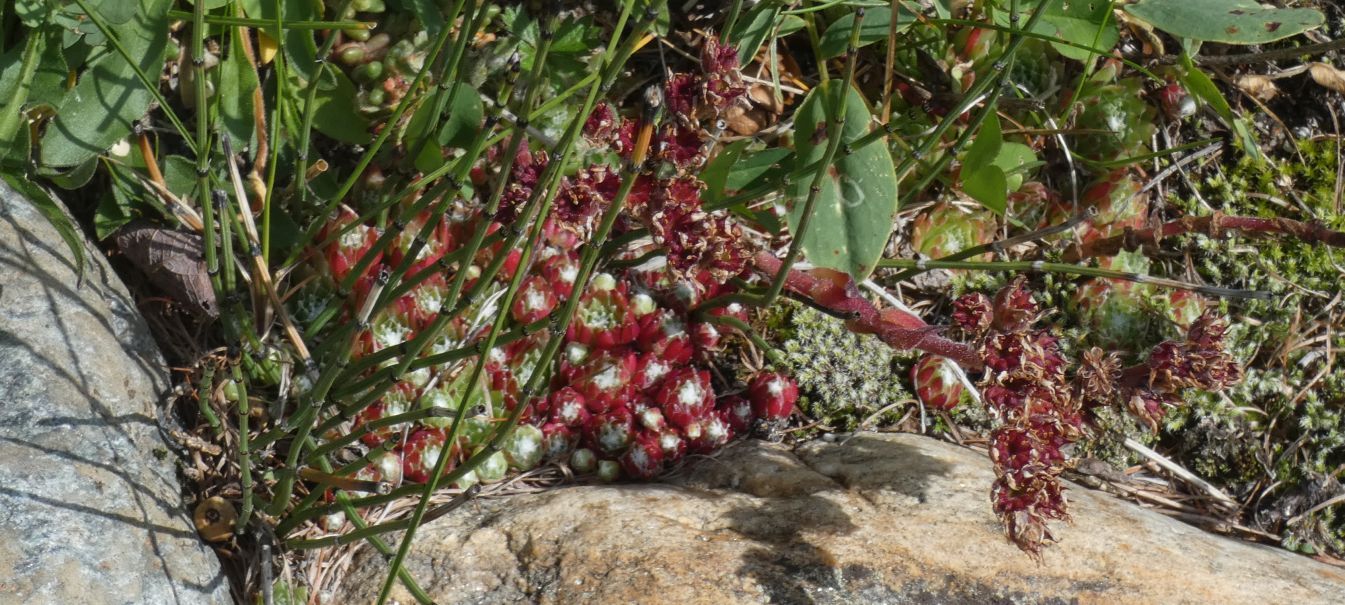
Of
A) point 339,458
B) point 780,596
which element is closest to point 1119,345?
point 780,596

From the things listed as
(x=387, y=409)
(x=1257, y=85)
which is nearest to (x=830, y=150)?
Answer: (x=387, y=409)

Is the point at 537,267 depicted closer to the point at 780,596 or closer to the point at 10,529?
the point at 780,596

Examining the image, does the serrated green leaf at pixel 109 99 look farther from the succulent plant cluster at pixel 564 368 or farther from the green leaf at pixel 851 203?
the green leaf at pixel 851 203

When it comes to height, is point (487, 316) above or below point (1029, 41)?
below

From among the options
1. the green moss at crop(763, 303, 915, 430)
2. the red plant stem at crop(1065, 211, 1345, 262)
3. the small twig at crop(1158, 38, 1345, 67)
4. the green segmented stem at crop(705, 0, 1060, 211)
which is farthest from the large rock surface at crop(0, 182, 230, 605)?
the small twig at crop(1158, 38, 1345, 67)

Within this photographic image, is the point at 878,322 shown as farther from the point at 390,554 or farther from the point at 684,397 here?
the point at 390,554

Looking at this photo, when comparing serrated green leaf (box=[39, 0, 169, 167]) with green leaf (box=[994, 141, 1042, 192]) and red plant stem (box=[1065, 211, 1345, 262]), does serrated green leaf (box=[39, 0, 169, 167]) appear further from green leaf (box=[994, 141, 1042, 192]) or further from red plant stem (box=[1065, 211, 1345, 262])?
red plant stem (box=[1065, 211, 1345, 262])
